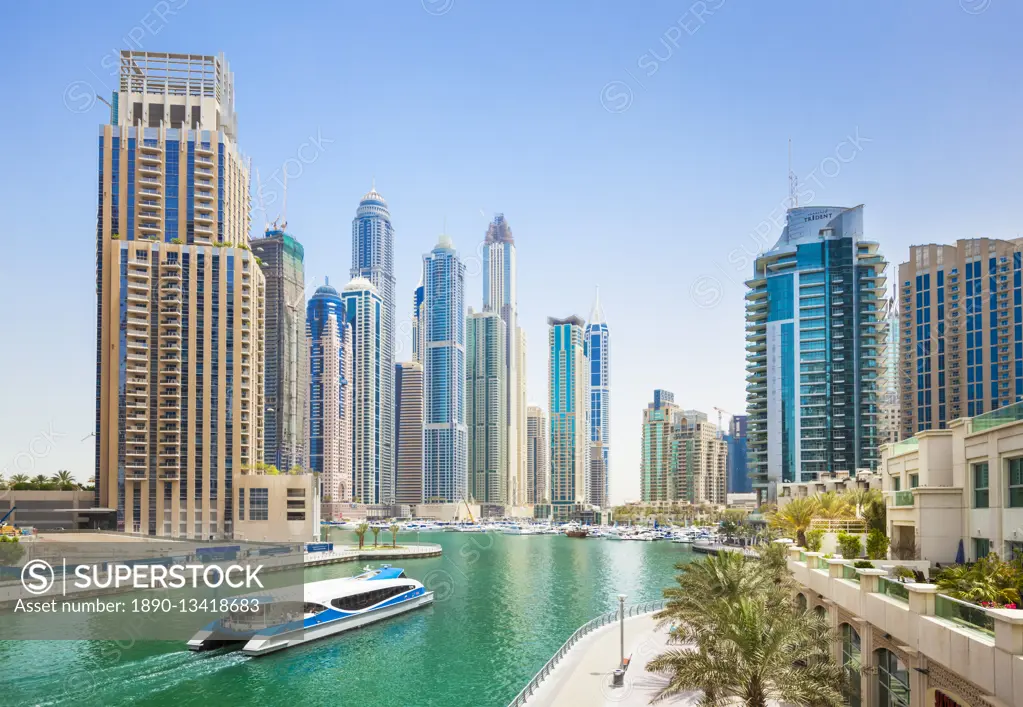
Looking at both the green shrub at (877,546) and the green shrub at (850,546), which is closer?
the green shrub at (877,546)

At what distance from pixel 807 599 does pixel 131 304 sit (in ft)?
326

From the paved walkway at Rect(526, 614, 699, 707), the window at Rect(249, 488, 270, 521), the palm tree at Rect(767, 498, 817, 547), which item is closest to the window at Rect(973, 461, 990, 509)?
A: the paved walkway at Rect(526, 614, 699, 707)

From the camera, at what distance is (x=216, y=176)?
118 meters

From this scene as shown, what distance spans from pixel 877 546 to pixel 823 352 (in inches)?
3939

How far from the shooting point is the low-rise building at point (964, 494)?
2217 centimetres

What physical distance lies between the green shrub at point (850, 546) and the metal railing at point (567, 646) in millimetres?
13299

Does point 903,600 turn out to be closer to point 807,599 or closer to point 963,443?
point 963,443

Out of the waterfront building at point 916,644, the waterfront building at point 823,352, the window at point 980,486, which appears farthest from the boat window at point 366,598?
the waterfront building at point 823,352

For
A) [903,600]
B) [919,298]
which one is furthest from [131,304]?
[919,298]

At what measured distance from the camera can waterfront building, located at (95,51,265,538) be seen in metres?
106

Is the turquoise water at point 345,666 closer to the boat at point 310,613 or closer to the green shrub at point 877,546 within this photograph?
the boat at point 310,613

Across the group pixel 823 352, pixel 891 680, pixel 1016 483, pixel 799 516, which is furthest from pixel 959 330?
pixel 891 680

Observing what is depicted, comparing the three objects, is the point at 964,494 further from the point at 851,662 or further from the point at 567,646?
the point at 567,646

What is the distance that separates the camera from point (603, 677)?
32.6 meters
